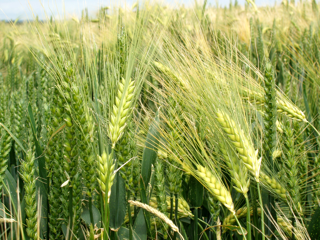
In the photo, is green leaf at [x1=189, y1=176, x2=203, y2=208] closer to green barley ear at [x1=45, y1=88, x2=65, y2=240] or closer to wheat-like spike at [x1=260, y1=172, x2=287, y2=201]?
wheat-like spike at [x1=260, y1=172, x2=287, y2=201]

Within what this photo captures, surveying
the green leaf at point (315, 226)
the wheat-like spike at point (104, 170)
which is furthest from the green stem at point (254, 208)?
the wheat-like spike at point (104, 170)

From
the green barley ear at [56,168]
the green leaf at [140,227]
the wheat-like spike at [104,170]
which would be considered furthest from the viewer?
the green leaf at [140,227]

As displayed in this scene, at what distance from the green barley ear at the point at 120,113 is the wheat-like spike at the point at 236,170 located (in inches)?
10.6

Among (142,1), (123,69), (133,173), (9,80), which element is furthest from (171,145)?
(9,80)

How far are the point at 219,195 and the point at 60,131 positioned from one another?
1.50 feet

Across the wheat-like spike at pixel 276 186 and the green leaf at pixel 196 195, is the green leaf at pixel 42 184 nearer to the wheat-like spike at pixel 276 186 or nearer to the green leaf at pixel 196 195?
the green leaf at pixel 196 195

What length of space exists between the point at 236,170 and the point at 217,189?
0.07 metres

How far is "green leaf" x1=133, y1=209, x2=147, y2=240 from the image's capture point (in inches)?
31.1

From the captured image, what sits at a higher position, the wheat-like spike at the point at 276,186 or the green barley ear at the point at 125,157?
the green barley ear at the point at 125,157

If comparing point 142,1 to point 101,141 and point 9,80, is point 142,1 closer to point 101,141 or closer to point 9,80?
point 101,141

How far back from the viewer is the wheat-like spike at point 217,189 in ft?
2.09

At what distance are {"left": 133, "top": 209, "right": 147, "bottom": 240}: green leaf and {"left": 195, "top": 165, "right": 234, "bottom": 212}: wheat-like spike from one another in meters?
0.25

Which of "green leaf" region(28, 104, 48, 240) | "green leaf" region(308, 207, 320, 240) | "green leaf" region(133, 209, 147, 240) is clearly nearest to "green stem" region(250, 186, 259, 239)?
"green leaf" region(308, 207, 320, 240)

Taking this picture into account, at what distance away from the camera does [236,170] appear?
26.5 inches
